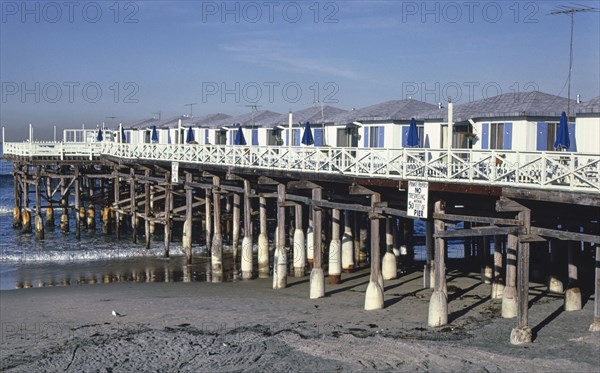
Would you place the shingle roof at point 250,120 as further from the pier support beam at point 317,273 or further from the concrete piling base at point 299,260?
the pier support beam at point 317,273

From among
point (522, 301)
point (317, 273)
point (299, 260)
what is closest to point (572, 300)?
point (522, 301)

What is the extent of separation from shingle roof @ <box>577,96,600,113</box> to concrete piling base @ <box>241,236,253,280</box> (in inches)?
513

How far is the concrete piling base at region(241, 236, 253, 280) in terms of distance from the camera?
28844 millimetres

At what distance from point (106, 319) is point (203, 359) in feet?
19.0

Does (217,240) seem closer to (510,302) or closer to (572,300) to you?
(510,302)

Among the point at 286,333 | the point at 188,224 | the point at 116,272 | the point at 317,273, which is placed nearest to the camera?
the point at 286,333

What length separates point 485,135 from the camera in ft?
77.6

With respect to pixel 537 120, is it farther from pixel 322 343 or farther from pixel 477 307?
pixel 322 343

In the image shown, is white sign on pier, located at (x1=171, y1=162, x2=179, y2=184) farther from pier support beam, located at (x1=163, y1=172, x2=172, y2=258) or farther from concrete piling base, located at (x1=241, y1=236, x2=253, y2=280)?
concrete piling base, located at (x1=241, y1=236, x2=253, y2=280)

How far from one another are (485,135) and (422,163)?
14.3 feet

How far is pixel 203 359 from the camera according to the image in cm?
1709

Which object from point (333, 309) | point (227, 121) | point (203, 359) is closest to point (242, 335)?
point (203, 359)

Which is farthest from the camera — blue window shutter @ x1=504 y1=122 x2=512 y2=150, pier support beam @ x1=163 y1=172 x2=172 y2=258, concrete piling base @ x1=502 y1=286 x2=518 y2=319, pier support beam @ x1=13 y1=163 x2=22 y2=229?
pier support beam @ x1=13 y1=163 x2=22 y2=229

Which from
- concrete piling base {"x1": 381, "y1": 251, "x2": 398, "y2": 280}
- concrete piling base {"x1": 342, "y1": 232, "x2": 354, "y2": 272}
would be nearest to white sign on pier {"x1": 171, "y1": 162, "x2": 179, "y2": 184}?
concrete piling base {"x1": 342, "y1": 232, "x2": 354, "y2": 272}
